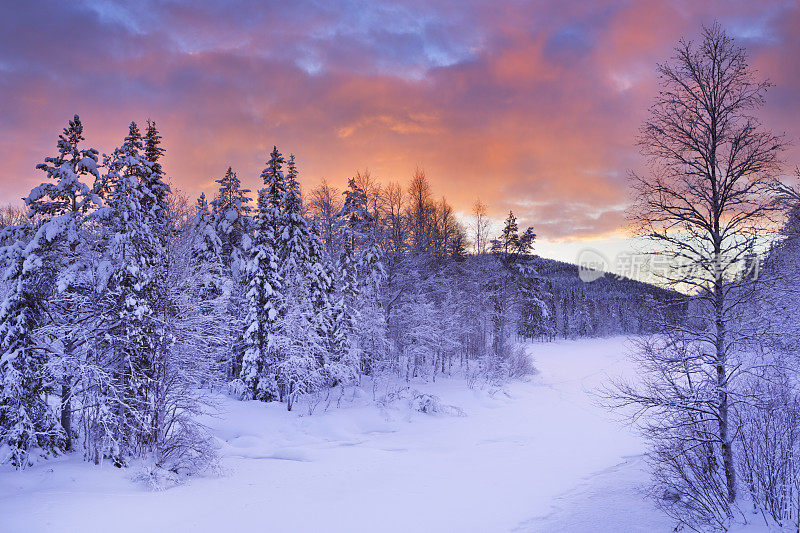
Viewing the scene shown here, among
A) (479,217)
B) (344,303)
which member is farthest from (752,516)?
(479,217)

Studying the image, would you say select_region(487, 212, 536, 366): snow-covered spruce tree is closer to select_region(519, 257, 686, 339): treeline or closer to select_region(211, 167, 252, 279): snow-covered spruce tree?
select_region(519, 257, 686, 339): treeline

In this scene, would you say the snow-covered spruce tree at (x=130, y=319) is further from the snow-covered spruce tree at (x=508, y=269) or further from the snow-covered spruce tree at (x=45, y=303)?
the snow-covered spruce tree at (x=508, y=269)

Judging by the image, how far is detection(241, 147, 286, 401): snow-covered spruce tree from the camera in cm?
2323

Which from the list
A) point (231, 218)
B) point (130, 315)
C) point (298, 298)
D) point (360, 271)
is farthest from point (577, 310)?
point (130, 315)

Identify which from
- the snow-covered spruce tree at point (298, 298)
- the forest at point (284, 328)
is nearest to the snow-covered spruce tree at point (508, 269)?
the forest at point (284, 328)

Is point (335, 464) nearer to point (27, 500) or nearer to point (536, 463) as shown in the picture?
point (536, 463)

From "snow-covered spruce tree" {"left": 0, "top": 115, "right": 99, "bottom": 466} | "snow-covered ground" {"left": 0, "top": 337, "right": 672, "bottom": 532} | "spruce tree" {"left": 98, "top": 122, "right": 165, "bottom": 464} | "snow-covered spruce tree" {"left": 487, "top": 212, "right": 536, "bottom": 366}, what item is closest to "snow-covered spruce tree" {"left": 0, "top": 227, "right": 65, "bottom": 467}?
"snow-covered spruce tree" {"left": 0, "top": 115, "right": 99, "bottom": 466}

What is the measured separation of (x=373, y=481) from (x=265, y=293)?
13754 mm

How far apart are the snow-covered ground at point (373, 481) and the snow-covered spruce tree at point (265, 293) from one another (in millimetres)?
1745

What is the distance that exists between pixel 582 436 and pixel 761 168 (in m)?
14.1

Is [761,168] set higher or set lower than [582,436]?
higher

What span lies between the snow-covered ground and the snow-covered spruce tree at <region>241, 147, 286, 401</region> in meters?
1.74

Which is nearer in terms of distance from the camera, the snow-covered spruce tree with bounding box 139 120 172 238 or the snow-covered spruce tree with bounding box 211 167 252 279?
the snow-covered spruce tree with bounding box 139 120 172 238

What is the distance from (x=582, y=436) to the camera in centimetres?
1922
